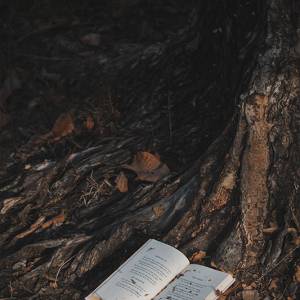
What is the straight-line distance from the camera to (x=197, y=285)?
8.88ft

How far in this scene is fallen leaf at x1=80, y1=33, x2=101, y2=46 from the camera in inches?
188

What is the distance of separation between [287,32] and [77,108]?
1.67 meters

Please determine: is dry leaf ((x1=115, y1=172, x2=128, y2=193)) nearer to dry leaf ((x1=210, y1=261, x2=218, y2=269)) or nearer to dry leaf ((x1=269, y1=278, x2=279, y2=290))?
dry leaf ((x1=210, y1=261, x2=218, y2=269))

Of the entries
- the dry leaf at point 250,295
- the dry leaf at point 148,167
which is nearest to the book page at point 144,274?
the dry leaf at point 250,295

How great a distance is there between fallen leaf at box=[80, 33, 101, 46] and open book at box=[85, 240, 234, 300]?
2.24m

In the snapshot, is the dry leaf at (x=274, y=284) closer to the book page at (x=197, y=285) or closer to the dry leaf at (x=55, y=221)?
the book page at (x=197, y=285)

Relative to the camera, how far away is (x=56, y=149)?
3.86 m

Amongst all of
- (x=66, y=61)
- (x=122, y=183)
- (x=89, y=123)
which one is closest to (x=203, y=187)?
(x=122, y=183)

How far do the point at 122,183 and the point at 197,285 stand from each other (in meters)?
0.84

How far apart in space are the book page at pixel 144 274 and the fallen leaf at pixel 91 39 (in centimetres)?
221

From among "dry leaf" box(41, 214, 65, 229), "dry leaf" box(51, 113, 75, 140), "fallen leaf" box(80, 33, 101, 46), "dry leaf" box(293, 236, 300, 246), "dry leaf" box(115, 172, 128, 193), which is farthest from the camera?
"fallen leaf" box(80, 33, 101, 46)

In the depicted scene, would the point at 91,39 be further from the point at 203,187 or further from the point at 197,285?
the point at 197,285

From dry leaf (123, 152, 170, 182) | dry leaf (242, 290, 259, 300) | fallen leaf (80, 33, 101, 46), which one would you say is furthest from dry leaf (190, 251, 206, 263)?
fallen leaf (80, 33, 101, 46)

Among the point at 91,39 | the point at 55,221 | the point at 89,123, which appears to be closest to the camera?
the point at 55,221
